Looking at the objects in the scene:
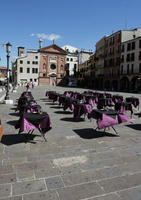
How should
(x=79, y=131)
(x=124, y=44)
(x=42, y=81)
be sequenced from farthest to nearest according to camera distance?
(x=42, y=81), (x=124, y=44), (x=79, y=131)

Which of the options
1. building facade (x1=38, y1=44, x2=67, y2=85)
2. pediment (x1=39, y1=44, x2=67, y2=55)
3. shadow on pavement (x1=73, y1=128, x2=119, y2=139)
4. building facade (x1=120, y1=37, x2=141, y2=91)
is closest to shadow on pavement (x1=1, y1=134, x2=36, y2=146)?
shadow on pavement (x1=73, y1=128, x2=119, y2=139)

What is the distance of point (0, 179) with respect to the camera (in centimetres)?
351

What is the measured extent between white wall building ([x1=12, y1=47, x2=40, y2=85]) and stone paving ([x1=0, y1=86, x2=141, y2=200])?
5489 cm

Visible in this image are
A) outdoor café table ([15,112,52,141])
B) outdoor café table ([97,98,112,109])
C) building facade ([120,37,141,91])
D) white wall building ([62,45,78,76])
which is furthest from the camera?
white wall building ([62,45,78,76])

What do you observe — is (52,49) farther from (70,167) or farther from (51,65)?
(70,167)

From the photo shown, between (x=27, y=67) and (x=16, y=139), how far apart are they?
5658cm

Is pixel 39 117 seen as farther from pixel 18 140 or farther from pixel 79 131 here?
pixel 79 131

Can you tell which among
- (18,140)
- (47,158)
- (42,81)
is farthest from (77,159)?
(42,81)

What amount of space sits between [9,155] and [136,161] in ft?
10.8

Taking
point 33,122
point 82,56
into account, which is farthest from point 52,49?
point 33,122

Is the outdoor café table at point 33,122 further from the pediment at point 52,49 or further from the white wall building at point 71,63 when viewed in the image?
the white wall building at point 71,63

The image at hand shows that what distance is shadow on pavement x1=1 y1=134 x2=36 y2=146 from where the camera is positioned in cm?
564

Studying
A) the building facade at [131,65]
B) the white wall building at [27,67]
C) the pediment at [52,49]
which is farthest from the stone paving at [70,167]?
the pediment at [52,49]

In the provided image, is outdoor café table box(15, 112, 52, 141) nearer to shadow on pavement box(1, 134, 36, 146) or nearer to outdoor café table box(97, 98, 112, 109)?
shadow on pavement box(1, 134, 36, 146)
